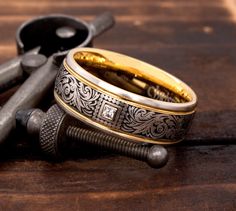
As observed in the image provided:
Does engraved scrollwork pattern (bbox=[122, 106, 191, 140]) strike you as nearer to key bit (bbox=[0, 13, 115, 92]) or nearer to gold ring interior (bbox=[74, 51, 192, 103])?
gold ring interior (bbox=[74, 51, 192, 103])

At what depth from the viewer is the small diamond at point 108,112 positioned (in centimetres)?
70

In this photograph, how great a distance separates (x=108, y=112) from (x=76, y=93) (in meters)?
0.05

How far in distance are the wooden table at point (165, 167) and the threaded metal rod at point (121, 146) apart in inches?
1.9

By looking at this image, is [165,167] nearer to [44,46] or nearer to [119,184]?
[119,184]

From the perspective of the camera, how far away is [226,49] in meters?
1.06

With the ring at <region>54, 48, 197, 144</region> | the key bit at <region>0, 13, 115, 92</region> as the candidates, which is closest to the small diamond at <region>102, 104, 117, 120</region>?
the ring at <region>54, 48, 197, 144</region>

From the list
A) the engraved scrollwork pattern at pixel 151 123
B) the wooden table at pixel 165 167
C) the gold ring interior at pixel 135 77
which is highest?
the engraved scrollwork pattern at pixel 151 123

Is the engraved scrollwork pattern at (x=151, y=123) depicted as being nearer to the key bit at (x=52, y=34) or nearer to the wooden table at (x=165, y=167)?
the wooden table at (x=165, y=167)

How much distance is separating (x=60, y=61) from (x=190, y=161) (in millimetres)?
255

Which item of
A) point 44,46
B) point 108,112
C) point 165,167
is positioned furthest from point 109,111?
point 44,46

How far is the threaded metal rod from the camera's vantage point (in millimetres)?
684

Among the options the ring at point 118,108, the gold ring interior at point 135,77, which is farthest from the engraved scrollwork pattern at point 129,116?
the gold ring interior at point 135,77

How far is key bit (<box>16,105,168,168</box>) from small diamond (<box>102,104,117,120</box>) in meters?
0.03

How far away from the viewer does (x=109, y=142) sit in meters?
0.71
